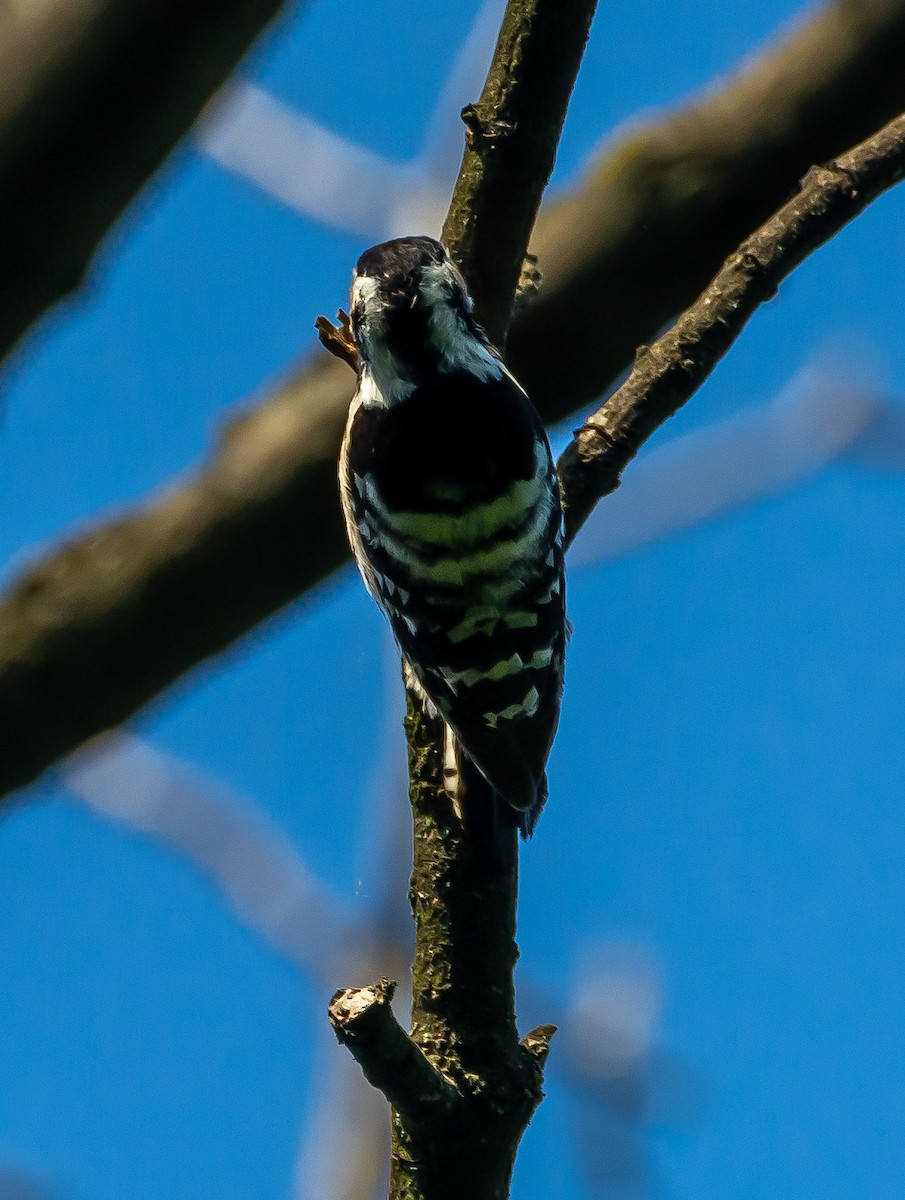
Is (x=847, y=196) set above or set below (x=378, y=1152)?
above

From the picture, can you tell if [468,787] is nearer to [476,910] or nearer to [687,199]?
[476,910]

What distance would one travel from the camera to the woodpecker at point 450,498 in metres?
4.09

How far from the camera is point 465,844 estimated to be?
3.22 m

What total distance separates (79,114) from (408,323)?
104 centimetres

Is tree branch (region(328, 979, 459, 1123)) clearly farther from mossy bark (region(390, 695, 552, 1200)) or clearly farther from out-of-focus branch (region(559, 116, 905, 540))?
out-of-focus branch (region(559, 116, 905, 540))

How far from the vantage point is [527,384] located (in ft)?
17.7

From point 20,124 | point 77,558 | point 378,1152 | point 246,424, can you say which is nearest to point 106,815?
point 77,558

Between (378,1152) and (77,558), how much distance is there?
221cm

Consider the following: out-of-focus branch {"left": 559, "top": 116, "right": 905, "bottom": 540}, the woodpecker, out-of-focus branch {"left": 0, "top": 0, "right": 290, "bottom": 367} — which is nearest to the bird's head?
the woodpecker

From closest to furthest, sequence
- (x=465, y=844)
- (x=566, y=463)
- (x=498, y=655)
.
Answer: (x=465, y=844), (x=566, y=463), (x=498, y=655)

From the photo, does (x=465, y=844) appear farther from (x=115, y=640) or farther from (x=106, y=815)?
(x=106, y=815)

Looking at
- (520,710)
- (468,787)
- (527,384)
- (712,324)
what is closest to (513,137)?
(712,324)

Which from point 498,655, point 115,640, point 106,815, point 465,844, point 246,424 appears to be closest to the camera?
point 465,844

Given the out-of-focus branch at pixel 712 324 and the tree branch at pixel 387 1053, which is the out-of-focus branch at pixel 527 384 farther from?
the tree branch at pixel 387 1053
